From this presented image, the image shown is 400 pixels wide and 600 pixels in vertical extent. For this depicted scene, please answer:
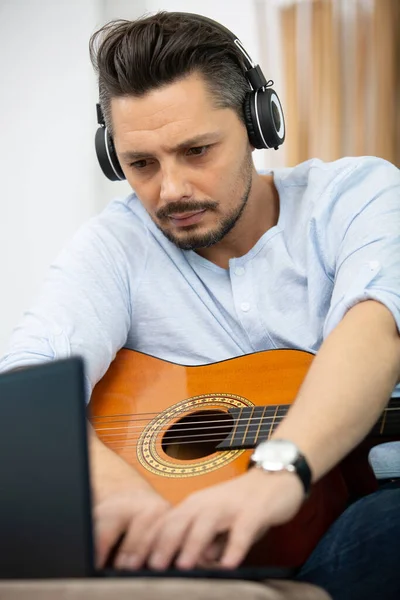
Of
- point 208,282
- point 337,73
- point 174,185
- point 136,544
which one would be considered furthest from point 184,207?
point 337,73

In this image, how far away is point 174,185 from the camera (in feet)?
4.30

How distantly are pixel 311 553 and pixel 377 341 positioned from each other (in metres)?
0.31

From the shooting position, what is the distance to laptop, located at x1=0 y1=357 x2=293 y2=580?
57 cm

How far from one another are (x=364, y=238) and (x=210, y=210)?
31 centimetres

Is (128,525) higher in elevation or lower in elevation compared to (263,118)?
lower

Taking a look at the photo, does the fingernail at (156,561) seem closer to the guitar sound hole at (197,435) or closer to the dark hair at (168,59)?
the guitar sound hole at (197,435)

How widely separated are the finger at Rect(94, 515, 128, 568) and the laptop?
0.40ft

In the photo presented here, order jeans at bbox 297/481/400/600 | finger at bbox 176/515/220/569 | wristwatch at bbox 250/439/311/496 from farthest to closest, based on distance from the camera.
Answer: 1. jeans at bbox 297/481/400/600
2. wristwatch at bbox 250/439/311/496
3. finger at bbox 176/515/220/569

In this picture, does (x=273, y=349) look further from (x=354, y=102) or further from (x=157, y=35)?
(x=354, y=102)

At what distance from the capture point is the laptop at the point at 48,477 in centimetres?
57

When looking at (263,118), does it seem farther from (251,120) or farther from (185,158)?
(185,158)

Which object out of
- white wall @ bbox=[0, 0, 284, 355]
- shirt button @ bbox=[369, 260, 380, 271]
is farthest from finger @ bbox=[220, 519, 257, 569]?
white wall @ bbox=[0, 0, 284, 355]

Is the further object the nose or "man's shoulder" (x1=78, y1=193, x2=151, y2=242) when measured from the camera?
"man's shoulder" (x1=78, y1=193, x2=151, y2=242)

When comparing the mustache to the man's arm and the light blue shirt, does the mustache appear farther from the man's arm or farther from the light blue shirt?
the man's arm
